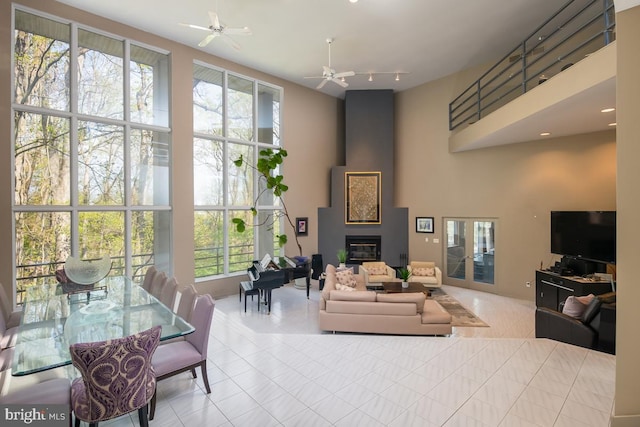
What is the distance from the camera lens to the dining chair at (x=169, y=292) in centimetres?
375

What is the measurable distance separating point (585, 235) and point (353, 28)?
5907 millimetres

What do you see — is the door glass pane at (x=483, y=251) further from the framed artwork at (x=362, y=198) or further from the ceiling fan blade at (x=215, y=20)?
the ceiling fan blade at (x=215, y=20)

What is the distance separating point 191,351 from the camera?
311cm

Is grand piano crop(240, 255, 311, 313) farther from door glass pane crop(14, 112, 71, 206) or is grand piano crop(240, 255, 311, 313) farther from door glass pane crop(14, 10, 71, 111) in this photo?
door glass pane crop(14, 10, 71, 111)

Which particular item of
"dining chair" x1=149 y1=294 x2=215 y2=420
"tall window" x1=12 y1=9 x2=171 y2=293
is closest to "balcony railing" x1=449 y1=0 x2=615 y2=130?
"dining chair" x1=149 y1=294 x2=215 y2=420

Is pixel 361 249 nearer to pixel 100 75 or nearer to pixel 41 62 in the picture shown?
pixel 100 75

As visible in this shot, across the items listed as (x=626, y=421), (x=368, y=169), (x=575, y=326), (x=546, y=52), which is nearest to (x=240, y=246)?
(x=368, y=169)

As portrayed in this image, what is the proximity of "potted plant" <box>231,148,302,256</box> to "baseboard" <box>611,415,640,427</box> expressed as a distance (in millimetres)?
6008

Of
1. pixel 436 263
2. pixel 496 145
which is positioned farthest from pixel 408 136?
pixel 436 263

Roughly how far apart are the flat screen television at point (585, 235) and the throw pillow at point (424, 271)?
255cm

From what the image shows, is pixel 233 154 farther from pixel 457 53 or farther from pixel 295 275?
pixel 457 53

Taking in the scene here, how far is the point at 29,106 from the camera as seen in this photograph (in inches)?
188

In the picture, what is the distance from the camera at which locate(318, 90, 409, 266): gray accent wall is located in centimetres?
896

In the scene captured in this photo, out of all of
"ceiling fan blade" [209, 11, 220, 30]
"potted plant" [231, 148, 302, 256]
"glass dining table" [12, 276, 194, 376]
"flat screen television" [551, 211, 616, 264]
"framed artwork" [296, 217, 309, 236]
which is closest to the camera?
"glass dining table" [12, 276, 194, 376]
